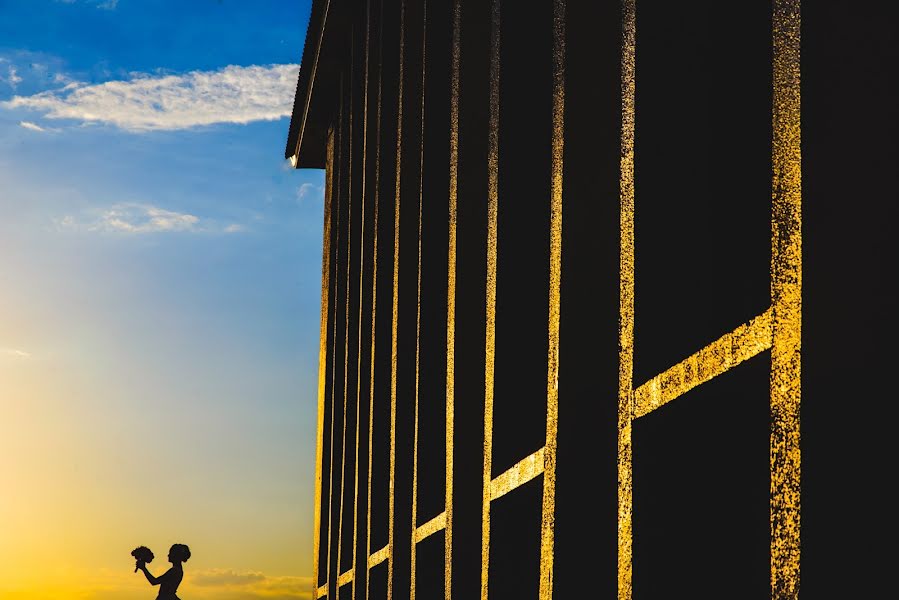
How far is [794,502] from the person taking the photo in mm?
1998

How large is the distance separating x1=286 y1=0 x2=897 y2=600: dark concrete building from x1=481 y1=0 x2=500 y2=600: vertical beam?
16 millimetres

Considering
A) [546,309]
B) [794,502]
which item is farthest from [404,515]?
[794,502]

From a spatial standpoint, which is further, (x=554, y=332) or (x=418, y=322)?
(x=418, y=322)

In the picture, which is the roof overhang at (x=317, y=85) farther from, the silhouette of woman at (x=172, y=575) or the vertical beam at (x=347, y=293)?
the silhouette of woman at (x=172, y=575)

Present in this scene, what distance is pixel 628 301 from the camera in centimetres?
298

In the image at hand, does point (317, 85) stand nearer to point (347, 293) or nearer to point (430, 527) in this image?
point (347, 293)

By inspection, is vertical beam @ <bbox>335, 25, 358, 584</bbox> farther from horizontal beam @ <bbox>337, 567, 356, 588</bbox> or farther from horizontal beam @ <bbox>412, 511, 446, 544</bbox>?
horizontal beam @ <bbox>412, 511, 446, 544</bbox>

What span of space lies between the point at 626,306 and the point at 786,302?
931mm

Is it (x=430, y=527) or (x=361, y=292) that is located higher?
(x=361, y=292)

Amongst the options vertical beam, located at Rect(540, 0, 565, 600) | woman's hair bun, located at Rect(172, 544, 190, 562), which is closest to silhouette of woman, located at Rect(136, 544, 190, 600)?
woman's hair bun, located at Rect(172, 544, 190, 562)

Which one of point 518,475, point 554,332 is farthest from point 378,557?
point 554,332

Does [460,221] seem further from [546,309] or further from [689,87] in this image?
[689,87]

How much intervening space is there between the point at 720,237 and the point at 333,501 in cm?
835

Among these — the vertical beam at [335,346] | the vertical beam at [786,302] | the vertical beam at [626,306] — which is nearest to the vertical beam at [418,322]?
the vertical beam at [626,306]
